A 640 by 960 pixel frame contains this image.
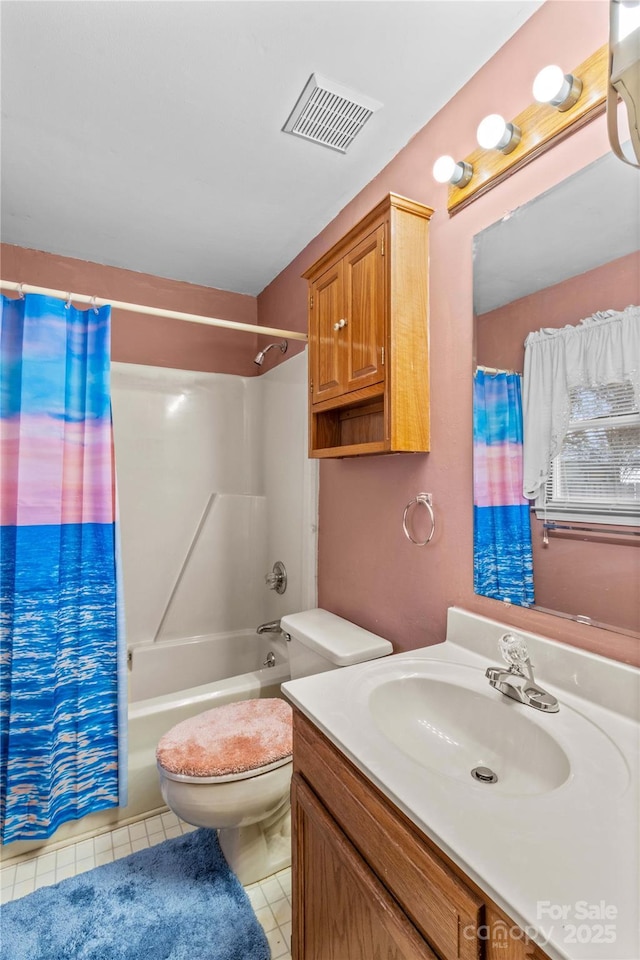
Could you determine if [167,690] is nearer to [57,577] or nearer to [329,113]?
[57,577]

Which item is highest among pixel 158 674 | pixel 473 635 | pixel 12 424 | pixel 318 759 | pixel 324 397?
pixel 324 397

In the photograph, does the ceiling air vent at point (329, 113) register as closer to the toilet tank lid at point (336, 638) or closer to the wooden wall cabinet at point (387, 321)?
the wooden wall cabinet at point (387, 321)

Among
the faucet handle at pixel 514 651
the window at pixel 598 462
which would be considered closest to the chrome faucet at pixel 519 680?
the faucet handle at pixel 514 651

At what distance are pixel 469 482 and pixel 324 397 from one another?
24.8 inches

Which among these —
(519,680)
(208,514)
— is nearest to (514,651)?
(519,680)

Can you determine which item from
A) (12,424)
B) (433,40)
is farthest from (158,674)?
(433,40)

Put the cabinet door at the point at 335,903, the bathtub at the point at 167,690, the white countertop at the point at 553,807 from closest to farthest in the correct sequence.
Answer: the white countertop at the point at 553,807
the cabinet door at the point at 335,903
the bathtub at the point at 167,690

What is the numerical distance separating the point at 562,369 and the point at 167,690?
7.54 ft

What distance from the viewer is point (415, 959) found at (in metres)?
0.69

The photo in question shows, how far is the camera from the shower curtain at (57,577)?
158cm

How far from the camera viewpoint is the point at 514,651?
103 centimetres

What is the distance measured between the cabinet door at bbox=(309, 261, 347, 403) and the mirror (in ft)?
1.66

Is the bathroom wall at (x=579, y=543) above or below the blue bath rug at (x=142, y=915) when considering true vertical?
above

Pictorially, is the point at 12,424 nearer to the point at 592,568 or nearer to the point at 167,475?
the point at 167,475
